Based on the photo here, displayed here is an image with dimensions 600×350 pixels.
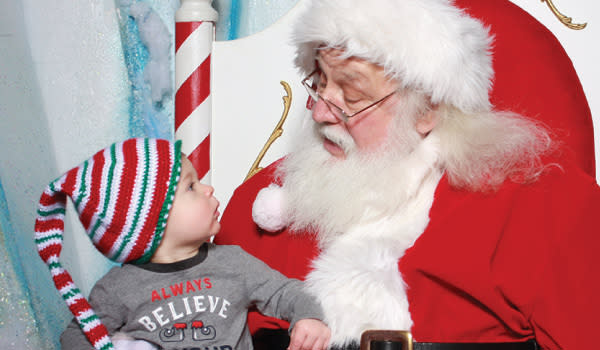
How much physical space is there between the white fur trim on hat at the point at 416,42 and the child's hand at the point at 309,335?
543 millimetres

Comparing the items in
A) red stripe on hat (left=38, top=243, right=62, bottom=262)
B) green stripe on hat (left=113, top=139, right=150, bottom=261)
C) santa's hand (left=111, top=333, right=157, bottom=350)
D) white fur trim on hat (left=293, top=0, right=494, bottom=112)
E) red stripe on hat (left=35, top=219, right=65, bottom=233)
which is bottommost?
santa's hand (left=111, top=333, right=157, bottom=350)

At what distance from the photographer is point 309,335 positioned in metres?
1.22

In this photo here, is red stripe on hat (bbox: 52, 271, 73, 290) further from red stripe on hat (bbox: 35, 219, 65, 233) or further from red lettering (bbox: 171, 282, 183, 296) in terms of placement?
red lettering (bbox: 171, 282, 183, 296)

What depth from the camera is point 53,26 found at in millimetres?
2176

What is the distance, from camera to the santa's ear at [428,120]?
1438 mm

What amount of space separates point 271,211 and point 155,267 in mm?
361

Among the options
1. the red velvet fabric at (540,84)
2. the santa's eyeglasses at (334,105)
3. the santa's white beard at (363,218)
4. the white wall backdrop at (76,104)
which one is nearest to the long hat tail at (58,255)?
the santa's white beard at (363,218)

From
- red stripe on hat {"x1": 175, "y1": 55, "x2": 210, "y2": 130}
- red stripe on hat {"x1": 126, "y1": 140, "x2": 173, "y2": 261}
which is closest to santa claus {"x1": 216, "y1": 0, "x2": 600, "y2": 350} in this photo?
red stripe on hat {"x1": 126, "y1": 140, "x2": 173, "y2": 261}

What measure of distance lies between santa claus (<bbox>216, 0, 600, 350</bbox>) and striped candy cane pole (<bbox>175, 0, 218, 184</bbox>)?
0.55 meters

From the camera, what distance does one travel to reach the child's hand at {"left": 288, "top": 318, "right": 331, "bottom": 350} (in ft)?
3.95

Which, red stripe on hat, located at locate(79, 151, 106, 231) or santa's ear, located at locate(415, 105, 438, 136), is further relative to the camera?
santa's ear, located at locate(415, 105, 438, 136)

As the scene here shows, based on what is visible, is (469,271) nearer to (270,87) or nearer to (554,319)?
(554,319)

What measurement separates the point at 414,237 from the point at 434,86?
324 mm

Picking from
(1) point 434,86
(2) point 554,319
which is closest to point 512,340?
(2) point 554,319
